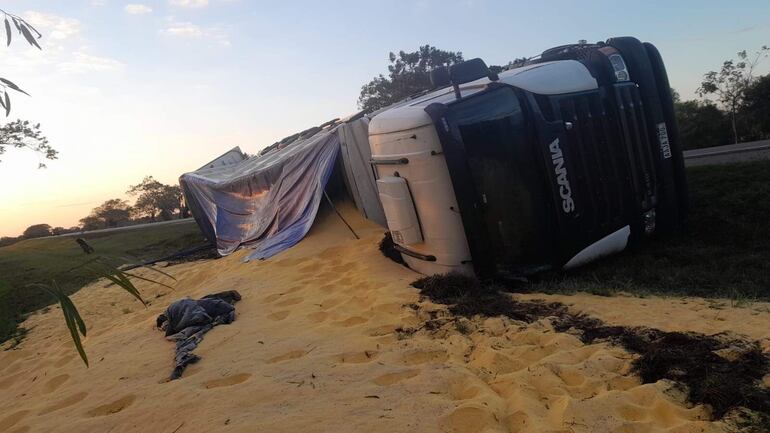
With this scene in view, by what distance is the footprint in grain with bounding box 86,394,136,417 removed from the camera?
10.2 feet

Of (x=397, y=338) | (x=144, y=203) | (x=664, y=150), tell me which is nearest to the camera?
(x=397, y=338)

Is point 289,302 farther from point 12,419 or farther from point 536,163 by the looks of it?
point 536,163

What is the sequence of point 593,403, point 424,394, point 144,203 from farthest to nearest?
point 144,203 → point 424,394 → point 593,403

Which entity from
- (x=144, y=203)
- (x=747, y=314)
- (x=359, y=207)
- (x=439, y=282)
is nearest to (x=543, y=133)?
(x=439, y=282)

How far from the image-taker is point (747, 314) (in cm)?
321

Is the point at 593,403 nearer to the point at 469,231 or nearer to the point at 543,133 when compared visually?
the point at 469,231

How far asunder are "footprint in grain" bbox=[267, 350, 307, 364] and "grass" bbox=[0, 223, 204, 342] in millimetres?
4168

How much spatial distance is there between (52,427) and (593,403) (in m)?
2.97

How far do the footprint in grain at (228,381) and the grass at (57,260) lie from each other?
13.8 feet

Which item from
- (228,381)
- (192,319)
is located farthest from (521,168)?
(192,319)

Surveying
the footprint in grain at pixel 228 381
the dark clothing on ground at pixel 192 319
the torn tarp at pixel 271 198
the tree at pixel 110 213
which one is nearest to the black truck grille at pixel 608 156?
the footprint in grain at pixel 228 381

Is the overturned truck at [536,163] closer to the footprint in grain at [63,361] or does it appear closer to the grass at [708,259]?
the grass at [708,259]

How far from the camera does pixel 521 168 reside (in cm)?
449

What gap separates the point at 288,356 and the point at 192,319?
1.44m
